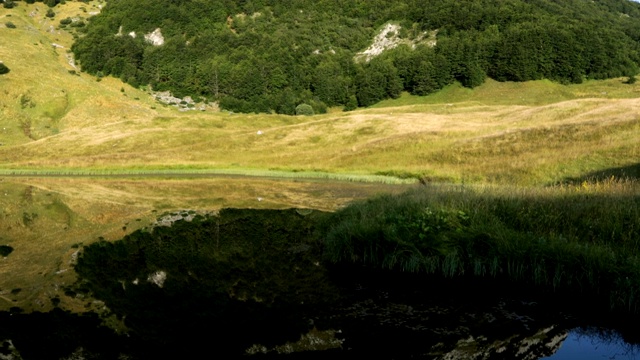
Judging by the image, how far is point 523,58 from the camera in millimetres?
181000

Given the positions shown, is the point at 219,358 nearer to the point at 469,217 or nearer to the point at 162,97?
the point at 469,217

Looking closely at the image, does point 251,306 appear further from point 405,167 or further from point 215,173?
point 215,173

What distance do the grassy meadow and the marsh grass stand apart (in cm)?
5

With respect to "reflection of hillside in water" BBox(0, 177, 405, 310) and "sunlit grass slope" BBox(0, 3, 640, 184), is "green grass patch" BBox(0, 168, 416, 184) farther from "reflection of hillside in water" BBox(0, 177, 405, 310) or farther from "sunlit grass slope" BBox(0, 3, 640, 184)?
"reflection of hillside in water" BBox(0, 177, 405, 310)

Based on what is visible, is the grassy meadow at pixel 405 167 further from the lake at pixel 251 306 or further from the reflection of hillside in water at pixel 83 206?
the lake at pixel 251 306

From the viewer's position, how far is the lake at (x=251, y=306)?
32.0ft

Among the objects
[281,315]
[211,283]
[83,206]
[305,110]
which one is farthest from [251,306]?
[305,110]

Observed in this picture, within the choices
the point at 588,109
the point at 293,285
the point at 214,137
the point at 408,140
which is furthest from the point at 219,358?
the point at 214,137

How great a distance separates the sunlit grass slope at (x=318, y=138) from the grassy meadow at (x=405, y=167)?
263mm

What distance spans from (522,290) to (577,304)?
1.37 m

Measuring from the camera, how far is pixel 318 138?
7219cm

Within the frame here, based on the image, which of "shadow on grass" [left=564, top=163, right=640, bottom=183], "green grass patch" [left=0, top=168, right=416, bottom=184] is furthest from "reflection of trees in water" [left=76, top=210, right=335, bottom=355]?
"green grass patch" [left=0, top=168, right=416, bottom=184]

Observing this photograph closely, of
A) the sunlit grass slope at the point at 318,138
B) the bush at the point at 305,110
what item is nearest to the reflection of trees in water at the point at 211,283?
the sunlit grass slope at the point at 318,138

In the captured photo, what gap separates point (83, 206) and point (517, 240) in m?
26.8
